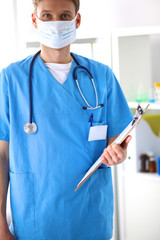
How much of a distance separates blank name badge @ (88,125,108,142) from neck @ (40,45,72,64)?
31 centimetres

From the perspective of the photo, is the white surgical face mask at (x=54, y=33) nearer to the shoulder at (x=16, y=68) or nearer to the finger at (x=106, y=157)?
the shoulder at (x=16, y=68)

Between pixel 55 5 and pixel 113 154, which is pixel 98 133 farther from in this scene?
pixel 55 5

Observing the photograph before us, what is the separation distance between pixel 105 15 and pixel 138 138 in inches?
44.8

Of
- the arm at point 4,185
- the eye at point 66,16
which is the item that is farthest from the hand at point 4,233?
the eye at point 66,16

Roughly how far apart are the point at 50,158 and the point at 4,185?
0.68 feet

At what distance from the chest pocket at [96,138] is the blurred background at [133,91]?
1015 mm

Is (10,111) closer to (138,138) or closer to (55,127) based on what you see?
(55,127)

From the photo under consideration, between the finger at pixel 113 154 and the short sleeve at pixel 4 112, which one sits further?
the short sleeve at pixel 4 112

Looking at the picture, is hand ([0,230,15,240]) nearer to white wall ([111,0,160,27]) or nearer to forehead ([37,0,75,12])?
forehead ([37,0,75,12])

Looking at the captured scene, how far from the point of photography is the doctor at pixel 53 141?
4.32 feet

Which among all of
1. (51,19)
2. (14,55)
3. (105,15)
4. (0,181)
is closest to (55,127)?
(0,181)

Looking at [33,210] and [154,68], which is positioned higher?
[154,68]

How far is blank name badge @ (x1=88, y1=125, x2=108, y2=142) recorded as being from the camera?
1.36m

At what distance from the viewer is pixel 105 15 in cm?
289
